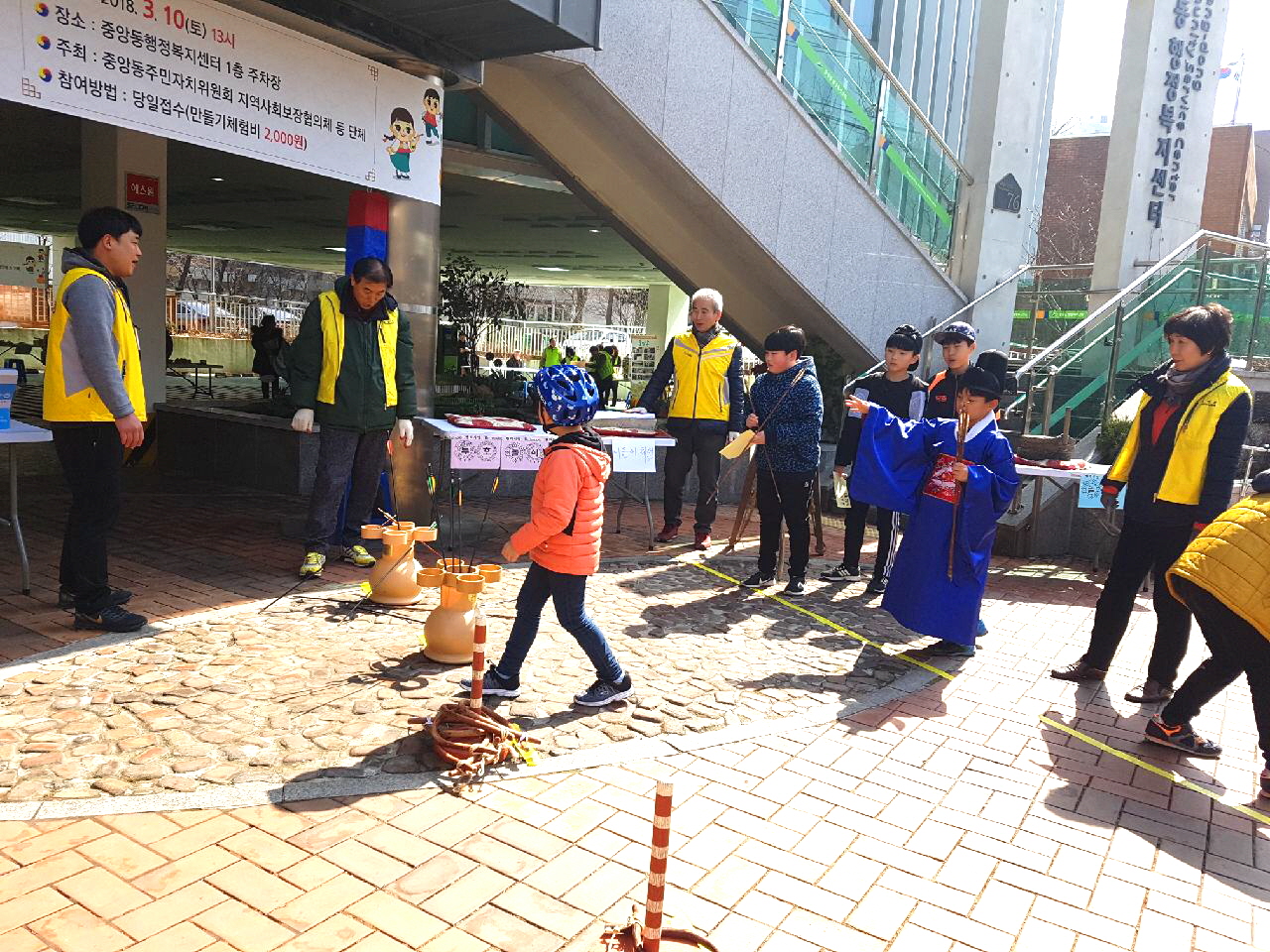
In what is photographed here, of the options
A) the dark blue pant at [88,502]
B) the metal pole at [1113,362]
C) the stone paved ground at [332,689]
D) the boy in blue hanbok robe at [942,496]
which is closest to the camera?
the stone paved ground at [332,689]

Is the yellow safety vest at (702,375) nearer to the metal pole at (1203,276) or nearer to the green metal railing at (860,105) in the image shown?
the green metal railing at (860,105)

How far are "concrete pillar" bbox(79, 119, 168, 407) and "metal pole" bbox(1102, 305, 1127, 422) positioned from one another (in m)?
10.2

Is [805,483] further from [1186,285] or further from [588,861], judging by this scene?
[1186,285]

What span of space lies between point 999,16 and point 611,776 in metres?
12.2

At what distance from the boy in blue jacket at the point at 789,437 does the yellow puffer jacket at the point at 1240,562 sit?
9.58 feet

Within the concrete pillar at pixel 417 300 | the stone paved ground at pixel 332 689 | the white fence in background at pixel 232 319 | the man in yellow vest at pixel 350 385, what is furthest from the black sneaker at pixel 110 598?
the white fence in background at pixel 232 319

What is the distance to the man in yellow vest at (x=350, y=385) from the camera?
6098 millimetres

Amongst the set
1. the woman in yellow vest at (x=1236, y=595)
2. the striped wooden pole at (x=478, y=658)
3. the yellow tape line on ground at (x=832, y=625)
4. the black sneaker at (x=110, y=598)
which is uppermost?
the woman in yellow vest at (x=1236, y=595)

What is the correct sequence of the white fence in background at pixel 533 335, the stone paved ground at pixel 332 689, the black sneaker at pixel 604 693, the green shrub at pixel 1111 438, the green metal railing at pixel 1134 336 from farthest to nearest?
the white fence in background at pixel 533 335
the green metal railing at pixel 1134 336
the green shrub at pixel 1111 438
the black sneaker at pixel 604 693
the stone paved ground at pixel 332 689

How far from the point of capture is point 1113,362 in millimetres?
10234

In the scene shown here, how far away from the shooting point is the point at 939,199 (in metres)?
12.6

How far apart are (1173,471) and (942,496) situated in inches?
A: 45.8

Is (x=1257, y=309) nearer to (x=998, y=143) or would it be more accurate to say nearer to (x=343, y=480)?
(x=998, y=143)

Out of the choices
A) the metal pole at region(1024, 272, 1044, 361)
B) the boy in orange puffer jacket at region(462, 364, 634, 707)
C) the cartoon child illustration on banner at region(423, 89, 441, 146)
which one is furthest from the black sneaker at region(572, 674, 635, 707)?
the metal pole at region(1024, 272, 1044, 361)
